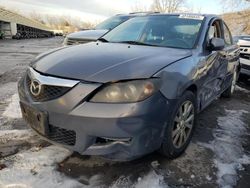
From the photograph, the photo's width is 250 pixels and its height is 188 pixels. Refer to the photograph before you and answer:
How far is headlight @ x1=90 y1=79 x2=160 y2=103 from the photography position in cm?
264

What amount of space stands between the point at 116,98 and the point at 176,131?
2.96 feet

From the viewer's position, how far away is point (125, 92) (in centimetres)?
266

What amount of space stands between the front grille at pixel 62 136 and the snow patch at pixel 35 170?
0.33 m

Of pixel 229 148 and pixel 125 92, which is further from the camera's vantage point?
pixel 229 148

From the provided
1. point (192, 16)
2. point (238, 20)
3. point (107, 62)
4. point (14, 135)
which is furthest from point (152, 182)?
point (238, 20)

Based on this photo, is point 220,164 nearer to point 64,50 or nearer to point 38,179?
point 38,179

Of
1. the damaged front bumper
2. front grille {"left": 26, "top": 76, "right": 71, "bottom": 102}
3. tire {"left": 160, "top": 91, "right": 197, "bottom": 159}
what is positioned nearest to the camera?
the damaged front bumper

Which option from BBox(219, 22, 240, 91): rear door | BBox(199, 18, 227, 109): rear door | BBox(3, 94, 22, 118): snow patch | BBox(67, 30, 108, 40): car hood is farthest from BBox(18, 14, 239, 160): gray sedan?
BBox(67, 30, 108, 40): car hood

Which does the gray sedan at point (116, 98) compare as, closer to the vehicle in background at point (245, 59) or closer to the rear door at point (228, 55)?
the rear door at point (228, 55)

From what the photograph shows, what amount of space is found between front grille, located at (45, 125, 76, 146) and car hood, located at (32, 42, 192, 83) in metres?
0.48

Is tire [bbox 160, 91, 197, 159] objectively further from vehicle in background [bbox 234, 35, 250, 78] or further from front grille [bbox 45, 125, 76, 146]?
vehicle in background [bbox 234, 35, 250, 78]

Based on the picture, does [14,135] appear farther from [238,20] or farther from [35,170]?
[238,20]

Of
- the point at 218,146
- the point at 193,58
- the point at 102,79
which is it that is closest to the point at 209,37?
the point at 193,58

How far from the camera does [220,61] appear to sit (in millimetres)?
4492
